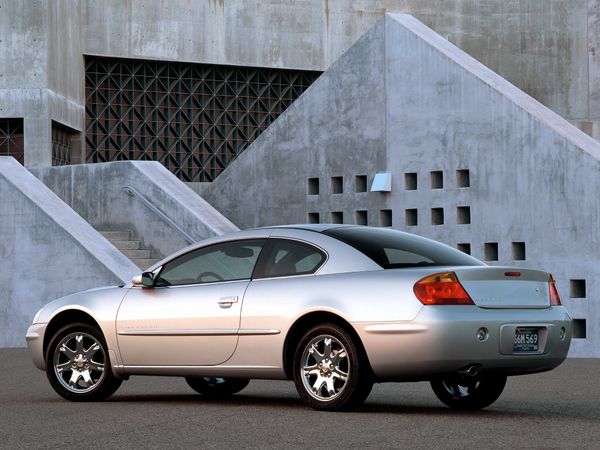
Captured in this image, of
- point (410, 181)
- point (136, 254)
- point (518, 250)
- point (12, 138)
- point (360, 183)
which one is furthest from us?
point (12, 138)

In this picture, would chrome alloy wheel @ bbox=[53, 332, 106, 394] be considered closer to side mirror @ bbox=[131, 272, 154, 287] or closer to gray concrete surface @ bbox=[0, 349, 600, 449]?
gray concrete surface @ bbox=[0, 349, 600, 449]

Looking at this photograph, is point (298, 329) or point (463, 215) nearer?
point (298, 329)

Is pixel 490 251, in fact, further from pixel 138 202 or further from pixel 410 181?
pixel 138 202

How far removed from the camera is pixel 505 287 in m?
9.71

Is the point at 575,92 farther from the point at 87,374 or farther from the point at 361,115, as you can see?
the point at 87,374

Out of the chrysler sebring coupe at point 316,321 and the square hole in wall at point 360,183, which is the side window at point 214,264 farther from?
the square hole in wall at point 360,183

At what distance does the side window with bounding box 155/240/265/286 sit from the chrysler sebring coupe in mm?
13

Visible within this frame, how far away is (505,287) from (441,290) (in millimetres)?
544

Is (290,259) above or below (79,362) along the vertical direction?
above

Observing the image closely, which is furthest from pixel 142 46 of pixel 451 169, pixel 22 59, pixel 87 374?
pixel 87 374

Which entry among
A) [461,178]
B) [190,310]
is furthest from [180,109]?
[190,310]

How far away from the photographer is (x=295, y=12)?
32.5 metres

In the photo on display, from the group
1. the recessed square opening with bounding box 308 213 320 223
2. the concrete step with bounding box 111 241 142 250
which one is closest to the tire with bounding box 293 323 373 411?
the concrete step with bounding box 111 241 142 250

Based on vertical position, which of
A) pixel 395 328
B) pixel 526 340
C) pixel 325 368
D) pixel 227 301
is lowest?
pixel 325 368
